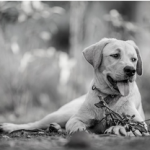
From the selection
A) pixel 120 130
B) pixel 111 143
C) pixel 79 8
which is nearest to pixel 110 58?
pixel 120 130

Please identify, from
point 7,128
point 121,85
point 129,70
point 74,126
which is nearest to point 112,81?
point 121,85

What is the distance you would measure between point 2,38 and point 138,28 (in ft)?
11.3

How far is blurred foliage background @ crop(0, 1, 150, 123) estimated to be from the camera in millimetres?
8078

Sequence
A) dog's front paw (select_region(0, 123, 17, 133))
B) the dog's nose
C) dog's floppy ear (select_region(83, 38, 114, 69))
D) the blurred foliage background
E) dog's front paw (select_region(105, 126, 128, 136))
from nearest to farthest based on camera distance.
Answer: dog's front paw (select_region(105, 126, 128, 136)) < the dog's nose < dog's floppy ear (select_region(83, 38, 114, 69)) < dog's front paw (select_region(0, 123, 17, 133)) < the blurred foliage background

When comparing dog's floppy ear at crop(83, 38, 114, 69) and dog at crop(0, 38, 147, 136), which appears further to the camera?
dog's floppy ear at crop(83, 38, 114, 69)

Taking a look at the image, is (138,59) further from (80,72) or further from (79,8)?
(79,8)

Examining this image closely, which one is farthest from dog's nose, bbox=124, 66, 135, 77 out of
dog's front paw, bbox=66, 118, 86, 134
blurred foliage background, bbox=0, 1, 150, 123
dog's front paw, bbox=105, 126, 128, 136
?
blurred foliage background, bbox=0, 1, 150, 123

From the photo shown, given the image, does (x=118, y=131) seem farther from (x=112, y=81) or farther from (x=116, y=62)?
(x=116, y=62)

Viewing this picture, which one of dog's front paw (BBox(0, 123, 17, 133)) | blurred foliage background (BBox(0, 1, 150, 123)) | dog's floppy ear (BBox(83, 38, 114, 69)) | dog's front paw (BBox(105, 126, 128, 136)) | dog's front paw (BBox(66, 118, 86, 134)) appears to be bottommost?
dog's front paw (BBox(105, 126, 128, 136))

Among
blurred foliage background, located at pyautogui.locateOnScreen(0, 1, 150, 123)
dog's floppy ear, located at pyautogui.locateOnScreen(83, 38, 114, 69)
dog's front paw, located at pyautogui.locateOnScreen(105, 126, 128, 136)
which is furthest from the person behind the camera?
blurred foliage background, located at pyautogui.locateOnScreen(0, 1, 150, 123)

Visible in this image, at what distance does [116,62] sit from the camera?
3.51m

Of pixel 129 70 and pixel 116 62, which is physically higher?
pixel 116 62

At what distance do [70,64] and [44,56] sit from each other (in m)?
0.73

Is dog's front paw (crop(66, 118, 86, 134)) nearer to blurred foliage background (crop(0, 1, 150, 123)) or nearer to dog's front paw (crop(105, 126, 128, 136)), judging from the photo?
dog's front paw (crop(105, 126, 128, 136))
